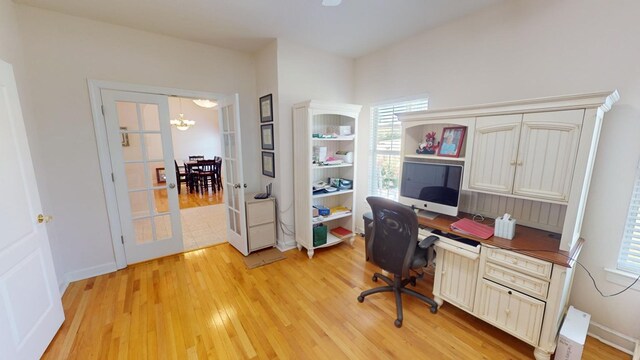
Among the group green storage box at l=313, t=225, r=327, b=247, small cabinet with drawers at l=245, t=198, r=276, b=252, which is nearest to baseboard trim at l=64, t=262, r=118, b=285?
small cabinet with drawers at l=245, t=198, r=276, b=252

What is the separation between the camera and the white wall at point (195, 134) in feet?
24.8

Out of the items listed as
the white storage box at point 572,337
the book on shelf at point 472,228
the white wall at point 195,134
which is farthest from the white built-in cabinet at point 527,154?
the white wall at point 195,134

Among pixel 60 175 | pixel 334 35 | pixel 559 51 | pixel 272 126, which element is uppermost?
pixel 334 35

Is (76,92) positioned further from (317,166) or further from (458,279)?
(458,279)

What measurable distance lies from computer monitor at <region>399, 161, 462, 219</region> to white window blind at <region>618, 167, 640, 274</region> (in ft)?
3.42

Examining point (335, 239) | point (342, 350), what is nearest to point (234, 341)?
point (342, 350)

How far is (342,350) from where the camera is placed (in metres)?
1.73

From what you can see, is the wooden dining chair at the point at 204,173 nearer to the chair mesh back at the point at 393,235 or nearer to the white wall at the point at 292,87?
the white wall at the point at 292,87

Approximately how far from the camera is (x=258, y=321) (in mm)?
2008

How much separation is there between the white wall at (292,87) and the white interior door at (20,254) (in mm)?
2099

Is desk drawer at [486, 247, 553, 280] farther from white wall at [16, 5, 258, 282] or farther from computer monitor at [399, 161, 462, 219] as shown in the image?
white wall at [16, 5, 258, 282]

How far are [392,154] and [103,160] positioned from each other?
3.35 meters

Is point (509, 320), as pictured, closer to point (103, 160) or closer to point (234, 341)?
point (234, 341)

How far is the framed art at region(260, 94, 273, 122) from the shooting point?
121 inches
